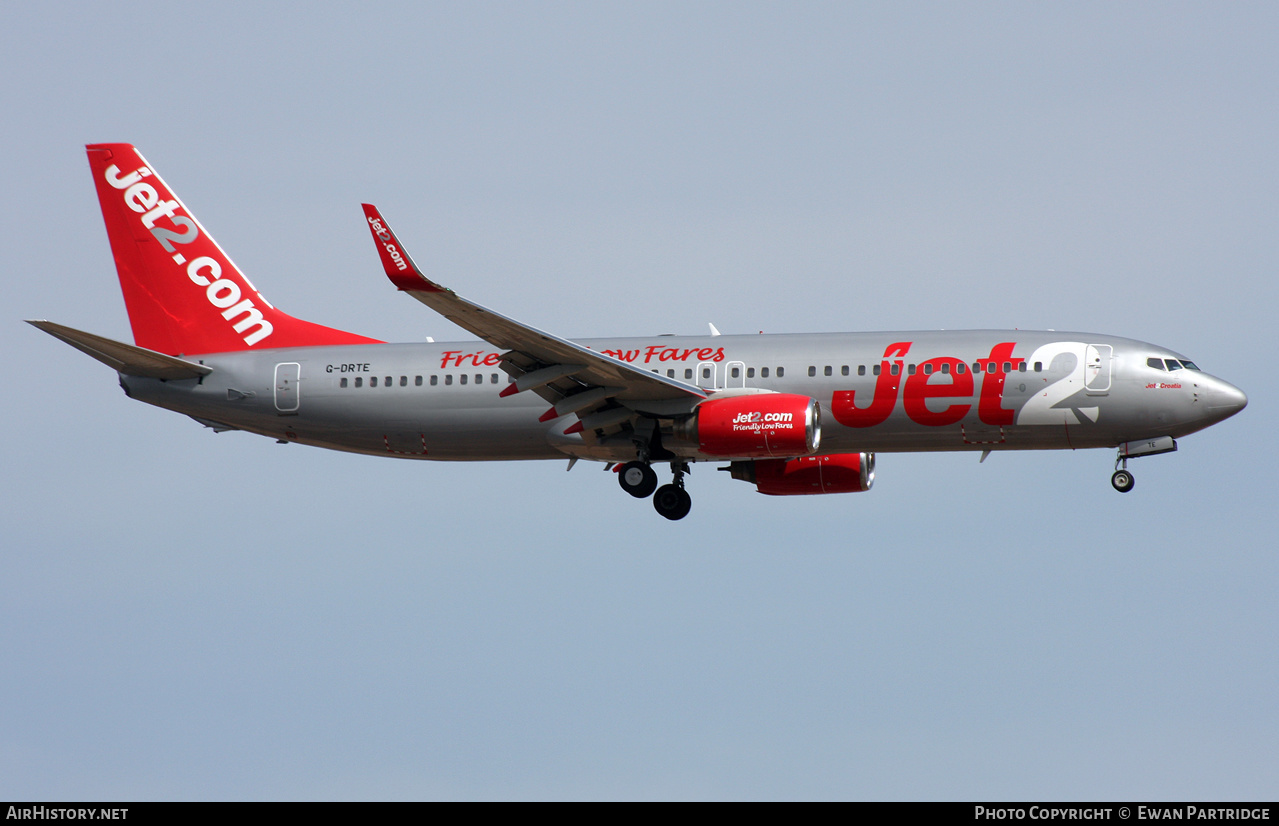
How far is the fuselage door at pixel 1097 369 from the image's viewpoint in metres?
41.1

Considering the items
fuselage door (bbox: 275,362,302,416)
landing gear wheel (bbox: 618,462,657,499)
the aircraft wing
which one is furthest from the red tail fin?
landing gear wheel (bbox: 618,462,657,499)

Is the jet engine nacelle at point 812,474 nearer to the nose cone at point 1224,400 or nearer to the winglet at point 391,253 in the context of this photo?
the nose cone at point 1224,400

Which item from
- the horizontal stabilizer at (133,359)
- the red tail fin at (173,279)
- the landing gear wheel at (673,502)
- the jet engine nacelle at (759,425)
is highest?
the red tail fin at (173,279)

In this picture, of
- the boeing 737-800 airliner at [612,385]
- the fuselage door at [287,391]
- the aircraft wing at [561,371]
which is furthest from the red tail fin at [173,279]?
the aircraft wing at [561,371]

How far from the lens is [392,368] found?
45.5 meters

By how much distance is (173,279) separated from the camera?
48906mm

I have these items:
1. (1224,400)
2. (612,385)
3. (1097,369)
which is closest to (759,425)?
(612,385)

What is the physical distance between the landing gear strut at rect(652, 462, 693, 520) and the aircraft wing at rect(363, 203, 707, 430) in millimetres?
3118

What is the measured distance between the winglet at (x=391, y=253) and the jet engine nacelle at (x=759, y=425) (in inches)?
371

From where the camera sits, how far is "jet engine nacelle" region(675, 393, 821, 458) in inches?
1599

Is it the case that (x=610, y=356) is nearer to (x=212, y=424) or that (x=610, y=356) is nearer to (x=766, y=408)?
(x=766, y=408)

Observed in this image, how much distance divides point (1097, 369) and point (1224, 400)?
335 cm
